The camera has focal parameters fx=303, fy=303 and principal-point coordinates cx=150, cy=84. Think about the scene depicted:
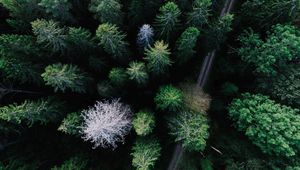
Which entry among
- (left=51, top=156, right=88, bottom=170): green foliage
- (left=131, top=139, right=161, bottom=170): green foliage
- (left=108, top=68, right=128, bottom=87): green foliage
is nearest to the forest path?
(left=131, top=139, right=161, bottom=170): green foliage

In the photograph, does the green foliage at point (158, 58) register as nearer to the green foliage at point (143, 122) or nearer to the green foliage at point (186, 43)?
the green foliage at point (186, 43)

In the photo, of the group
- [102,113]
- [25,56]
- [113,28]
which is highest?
[113,28]

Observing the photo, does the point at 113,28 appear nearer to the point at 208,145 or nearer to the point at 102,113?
the point at 102,113

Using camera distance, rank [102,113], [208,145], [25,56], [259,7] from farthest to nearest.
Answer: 1. [208,145]
2. [259,7]
3. [25,56]
4. [102,113]

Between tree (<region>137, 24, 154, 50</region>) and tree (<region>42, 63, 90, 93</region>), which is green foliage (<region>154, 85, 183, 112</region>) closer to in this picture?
tree (<region>137, 24, 154, 50</region>)

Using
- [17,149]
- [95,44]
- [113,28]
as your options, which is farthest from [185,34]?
[17,149]

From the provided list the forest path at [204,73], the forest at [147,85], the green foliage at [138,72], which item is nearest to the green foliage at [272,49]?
the forest at [147,85]

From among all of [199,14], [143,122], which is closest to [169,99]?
[143,122]
